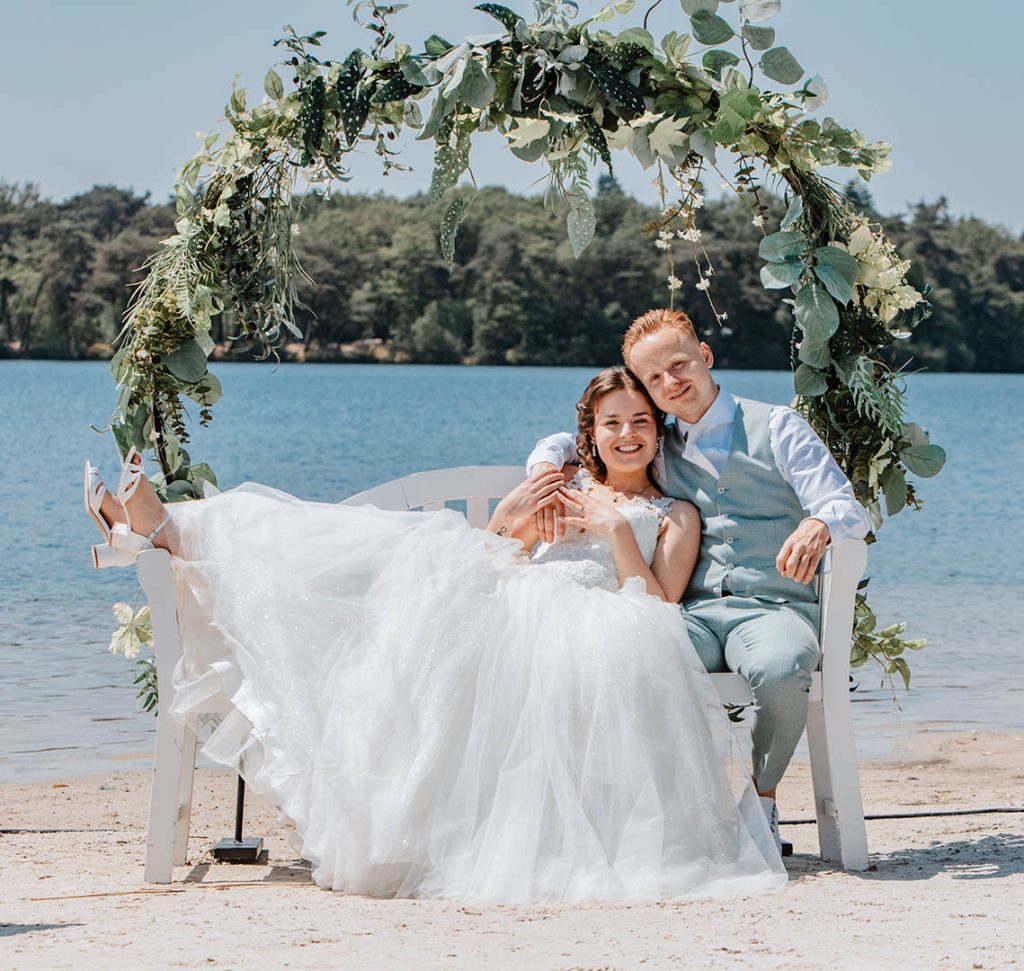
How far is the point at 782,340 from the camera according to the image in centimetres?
5400

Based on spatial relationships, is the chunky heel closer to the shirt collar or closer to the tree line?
the shirt collar

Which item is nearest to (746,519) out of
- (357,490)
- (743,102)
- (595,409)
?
(595,409)

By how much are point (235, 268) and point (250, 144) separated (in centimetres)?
43

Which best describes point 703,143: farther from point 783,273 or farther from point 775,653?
point 775,653

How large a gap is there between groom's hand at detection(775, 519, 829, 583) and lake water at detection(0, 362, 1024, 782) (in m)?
3.16

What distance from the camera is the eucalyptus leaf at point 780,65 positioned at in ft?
15.0

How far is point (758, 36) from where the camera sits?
4582 millimetres

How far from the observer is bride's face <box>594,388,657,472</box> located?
457 cm

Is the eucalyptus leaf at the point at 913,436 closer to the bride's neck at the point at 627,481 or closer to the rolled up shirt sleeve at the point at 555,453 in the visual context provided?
the bride's neck at the point at 627,481

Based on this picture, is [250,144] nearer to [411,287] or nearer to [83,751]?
[83,751]

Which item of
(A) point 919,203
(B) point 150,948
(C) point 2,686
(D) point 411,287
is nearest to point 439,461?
(C) point 2,686

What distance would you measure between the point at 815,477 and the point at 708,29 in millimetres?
1421

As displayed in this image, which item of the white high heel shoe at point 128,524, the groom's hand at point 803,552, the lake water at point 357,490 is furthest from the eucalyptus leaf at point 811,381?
the lake water at point 357,490

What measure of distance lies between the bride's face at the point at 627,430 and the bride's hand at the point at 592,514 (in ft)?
0.47
